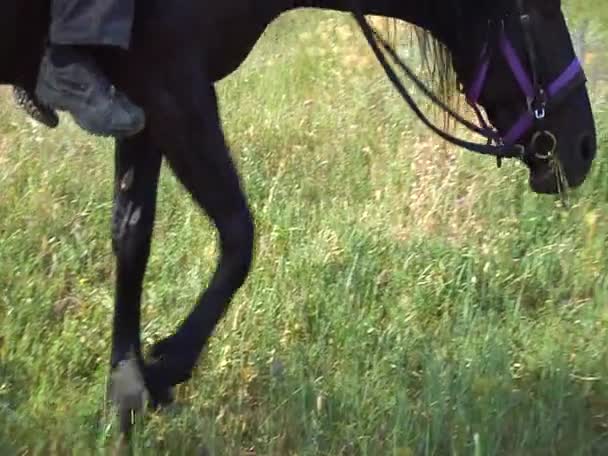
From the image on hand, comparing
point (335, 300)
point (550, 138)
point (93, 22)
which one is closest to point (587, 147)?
point (550, 138)

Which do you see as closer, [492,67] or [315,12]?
[492,67]

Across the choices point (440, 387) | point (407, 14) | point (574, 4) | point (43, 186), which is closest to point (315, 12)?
point (574, 4)

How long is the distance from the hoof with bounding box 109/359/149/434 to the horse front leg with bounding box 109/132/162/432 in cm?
10

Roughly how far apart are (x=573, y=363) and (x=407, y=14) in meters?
1.29

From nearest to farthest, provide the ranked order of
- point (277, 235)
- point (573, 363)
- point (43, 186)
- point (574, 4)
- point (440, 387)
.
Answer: point (440, 387) → point (573, 363) → point (277, 235) → point (43, 186) → point (574, 4)

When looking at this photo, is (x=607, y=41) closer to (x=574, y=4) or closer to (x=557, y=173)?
(x=574, y=4)

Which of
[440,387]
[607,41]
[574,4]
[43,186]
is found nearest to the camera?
[440,387]

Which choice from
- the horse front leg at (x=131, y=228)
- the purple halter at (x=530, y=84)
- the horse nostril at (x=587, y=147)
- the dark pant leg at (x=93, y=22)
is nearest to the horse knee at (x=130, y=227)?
the horse front leg at (x=131, y=228)

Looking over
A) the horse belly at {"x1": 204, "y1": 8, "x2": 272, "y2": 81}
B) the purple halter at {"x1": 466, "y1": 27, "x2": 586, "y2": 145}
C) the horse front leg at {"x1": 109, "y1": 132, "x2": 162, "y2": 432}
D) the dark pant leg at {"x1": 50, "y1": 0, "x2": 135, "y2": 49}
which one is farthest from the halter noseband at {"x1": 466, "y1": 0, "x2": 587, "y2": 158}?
the dark pant leg at {"x1": 50, "y1": 0, "x2": 135, "y2": 49}

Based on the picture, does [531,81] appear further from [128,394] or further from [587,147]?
[128,394]

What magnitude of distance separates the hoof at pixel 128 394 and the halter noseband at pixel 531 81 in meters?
1.41

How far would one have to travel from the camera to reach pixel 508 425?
297cm

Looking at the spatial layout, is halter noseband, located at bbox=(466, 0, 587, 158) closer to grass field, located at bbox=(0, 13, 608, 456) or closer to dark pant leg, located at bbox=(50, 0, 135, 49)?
grass field, located at bbox=(0, 13, 608, 456)

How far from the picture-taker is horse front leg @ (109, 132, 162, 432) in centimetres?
328
